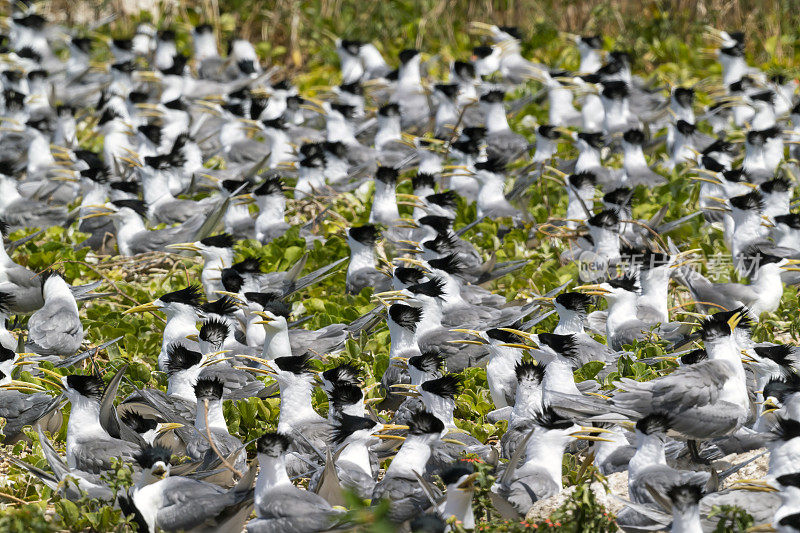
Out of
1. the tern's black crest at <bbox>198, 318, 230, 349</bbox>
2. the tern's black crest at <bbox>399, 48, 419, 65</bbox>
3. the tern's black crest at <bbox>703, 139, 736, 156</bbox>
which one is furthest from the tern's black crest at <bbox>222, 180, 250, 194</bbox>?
the tern's black crest at <bbox>703, 139, 736, 156</bbox>

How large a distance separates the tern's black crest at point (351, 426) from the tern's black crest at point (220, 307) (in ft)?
4.94

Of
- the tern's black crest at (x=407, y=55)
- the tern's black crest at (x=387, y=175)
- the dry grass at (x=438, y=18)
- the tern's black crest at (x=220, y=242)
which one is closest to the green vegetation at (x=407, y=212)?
the dry grass at (x=438, y=18)

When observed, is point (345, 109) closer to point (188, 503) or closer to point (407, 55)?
point (407, 55)

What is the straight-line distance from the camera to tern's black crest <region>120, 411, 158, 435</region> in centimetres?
473

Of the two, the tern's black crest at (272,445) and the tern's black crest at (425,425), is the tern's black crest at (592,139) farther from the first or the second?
the tern's black crest at (272,445)

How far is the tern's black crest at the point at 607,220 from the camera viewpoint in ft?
21.2

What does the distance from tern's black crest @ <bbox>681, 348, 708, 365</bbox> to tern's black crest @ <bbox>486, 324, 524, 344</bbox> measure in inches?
30.9

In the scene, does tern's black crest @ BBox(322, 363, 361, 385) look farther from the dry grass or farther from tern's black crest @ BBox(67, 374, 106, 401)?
the dry grass

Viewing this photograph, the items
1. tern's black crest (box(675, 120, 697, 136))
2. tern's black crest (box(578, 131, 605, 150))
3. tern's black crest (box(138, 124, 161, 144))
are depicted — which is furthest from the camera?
tern's black crest (box(138, 124, 161, 144))

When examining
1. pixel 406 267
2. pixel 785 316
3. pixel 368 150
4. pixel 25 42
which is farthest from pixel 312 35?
pixel 785 316

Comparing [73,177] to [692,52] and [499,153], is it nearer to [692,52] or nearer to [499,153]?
[499,153]

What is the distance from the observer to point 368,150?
8.66m

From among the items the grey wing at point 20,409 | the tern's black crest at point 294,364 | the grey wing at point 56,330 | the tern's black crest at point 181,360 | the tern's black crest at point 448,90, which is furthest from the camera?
the tern's black crest at point 448,90

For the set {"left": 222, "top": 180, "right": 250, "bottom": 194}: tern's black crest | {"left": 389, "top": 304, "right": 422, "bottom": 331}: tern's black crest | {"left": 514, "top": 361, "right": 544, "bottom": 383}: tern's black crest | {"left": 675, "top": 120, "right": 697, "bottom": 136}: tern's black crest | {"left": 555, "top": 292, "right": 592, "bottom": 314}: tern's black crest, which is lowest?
{"left": 222, "top": 180, "right": 250, "bottom": 194}: tern's black crest
